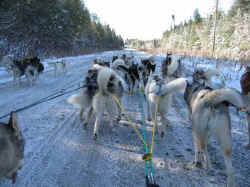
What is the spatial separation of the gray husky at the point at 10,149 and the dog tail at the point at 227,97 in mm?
2345

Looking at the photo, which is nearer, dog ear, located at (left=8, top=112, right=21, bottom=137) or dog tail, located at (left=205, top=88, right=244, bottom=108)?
dog ear, located at (left=8, top=112, right=21, bottom=137)

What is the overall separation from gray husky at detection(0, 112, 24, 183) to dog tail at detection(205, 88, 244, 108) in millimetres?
2345

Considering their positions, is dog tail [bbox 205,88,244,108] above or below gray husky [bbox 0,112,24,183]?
above

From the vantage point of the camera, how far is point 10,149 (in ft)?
5.56

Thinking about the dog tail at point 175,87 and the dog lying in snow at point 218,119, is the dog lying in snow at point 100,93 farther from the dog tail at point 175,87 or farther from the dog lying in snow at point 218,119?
the dog lying in snow at point 218,119

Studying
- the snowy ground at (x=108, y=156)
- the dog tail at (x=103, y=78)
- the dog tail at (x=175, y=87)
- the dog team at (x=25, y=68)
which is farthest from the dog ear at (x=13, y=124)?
the dog team at (x=25, y=68)

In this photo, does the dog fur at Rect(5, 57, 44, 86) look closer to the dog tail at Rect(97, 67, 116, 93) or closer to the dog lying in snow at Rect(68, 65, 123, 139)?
the dog lying in snow at Rect(68, 65, 123, 139)

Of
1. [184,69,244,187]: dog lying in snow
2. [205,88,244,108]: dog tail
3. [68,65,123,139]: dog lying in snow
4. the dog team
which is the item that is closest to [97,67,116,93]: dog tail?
[68,65,123,139]: dog lying in snow

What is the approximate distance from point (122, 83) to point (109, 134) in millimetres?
1199

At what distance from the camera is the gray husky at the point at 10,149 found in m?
1.60

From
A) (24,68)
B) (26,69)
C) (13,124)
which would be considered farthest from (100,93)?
(24,68)

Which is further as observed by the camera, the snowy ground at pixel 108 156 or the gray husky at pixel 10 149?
the snowy ground at pixel 108 156

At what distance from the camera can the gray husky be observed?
5.26 ft

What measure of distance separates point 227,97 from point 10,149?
8.20 ft
